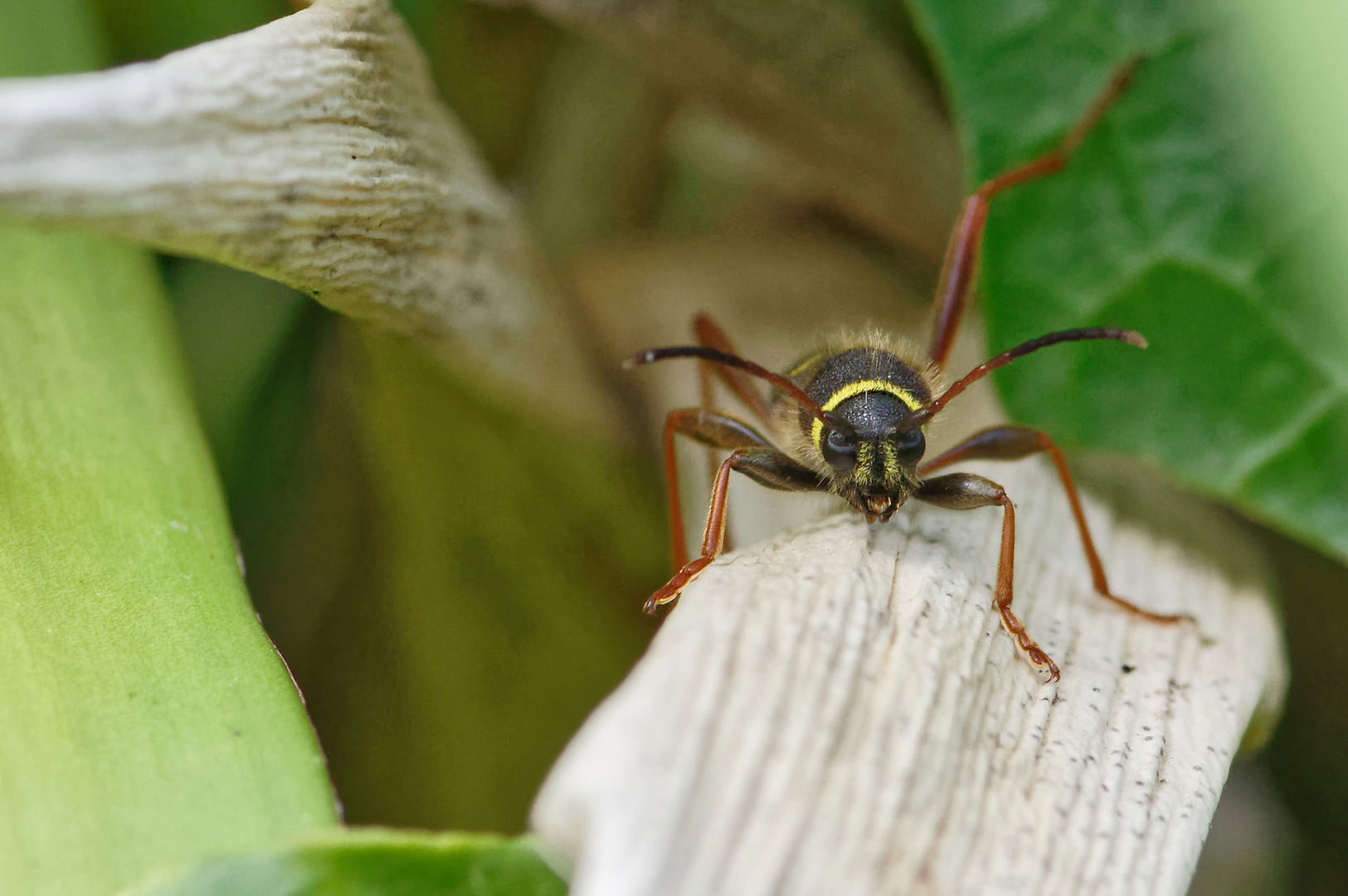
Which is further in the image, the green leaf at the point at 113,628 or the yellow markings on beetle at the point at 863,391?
the yellow markings on beetle at the point at 863,391

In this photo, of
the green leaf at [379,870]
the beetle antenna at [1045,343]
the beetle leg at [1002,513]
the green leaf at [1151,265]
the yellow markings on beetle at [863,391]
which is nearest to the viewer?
the green leaf at [379,870]

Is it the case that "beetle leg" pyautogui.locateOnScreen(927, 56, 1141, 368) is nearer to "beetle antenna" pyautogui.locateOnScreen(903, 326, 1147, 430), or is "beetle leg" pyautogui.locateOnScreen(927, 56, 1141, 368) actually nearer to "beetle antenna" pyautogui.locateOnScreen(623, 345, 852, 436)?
"beetle antenna" pyautogui.locateOnScreen(903, 326, 1147, 430)

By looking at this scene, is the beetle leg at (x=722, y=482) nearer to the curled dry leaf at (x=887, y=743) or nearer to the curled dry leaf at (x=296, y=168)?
the curled dry leaf at (x=887, y=743)

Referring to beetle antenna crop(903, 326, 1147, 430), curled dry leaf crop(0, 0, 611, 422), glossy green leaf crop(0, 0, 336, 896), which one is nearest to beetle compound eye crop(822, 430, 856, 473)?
beetle antenna crop(903, 326, 1147, 430)

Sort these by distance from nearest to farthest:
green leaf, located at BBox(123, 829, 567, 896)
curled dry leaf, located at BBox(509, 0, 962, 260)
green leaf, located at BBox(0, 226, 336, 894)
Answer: green leaf, located at BBox(123, 829, 567, 896) → green leaf, located at BBox(0, 226, 336, 894) → curled dry leaf, located at BBox(509, 0, 962, 260)

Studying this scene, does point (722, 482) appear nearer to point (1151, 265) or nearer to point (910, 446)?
point (910, 446)

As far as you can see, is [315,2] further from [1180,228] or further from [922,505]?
[1180,228]

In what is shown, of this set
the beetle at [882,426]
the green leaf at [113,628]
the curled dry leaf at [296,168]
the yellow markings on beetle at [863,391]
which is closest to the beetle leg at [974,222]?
the beetle at [882,426]

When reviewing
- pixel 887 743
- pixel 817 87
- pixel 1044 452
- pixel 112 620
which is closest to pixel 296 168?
pixel 112 620
